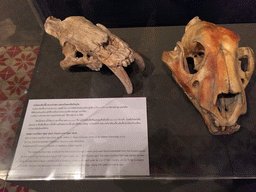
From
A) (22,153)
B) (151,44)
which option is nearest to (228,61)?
(151,44)

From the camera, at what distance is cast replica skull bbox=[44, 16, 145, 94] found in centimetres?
164

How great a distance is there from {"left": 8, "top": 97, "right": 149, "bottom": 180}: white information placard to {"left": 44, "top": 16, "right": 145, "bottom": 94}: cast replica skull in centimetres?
34

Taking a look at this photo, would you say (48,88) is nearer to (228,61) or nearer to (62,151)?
(62,151)

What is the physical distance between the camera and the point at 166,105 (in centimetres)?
181

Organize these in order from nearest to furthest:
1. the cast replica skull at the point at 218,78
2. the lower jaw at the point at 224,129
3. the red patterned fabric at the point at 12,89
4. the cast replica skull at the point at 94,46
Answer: the cast replica skull at the point at 218,78
the lower jaw at the point at 224,129
the cast replica skull at the point at 94,46
the red patterned fabric at the point at 12,89

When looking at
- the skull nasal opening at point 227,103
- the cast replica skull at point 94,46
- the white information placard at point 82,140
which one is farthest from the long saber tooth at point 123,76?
the skull nasal opening at point 227,103

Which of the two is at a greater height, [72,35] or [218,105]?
[72,35]

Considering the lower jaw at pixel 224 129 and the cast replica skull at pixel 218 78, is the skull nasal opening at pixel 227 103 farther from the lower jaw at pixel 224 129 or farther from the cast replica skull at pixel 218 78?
the lower jaw at pixel 224 129

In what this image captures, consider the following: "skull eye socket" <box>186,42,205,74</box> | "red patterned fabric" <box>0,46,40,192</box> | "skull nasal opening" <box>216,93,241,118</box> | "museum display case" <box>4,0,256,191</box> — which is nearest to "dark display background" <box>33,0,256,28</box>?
"museum display case" <box>4,0,256,191</box>

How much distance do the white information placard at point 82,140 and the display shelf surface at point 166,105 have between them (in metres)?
0.12

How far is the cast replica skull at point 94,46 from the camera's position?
1640 millimetres

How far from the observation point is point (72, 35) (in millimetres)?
1720

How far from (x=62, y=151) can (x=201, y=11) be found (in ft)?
7.26

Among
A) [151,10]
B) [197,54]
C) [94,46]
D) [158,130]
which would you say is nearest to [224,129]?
[158,130]
